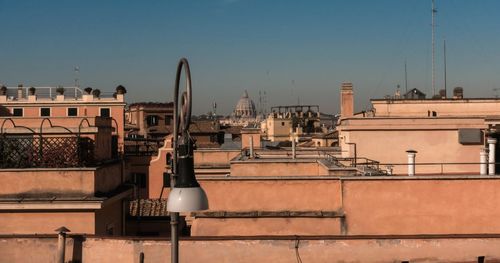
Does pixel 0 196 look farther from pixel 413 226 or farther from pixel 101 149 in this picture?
pixel 413 226

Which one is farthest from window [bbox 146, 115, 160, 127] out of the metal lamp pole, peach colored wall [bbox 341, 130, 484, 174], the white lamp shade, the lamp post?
the white lamp shade

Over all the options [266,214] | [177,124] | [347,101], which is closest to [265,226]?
[266,214]

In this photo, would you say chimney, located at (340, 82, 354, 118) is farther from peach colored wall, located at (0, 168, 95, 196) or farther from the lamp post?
the lamp post

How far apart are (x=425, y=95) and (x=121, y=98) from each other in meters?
21.6

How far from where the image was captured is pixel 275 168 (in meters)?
21.2

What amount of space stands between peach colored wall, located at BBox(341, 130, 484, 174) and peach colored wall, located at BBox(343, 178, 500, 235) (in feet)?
27.7

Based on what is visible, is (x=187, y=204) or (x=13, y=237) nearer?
(x=187, y=204)

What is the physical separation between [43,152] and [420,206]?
10.0 metres

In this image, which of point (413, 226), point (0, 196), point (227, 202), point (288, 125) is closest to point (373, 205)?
point (413, 226)

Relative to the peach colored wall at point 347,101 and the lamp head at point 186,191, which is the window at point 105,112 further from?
the lamp head at point 186,191

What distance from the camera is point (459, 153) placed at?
2478cm

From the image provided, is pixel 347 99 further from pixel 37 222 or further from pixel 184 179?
pixel 184 179

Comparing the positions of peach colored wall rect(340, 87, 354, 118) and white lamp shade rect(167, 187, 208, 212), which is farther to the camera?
peach colored wall rect(340, 87, 354, 118)

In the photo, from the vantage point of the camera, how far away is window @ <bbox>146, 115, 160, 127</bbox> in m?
76.8
